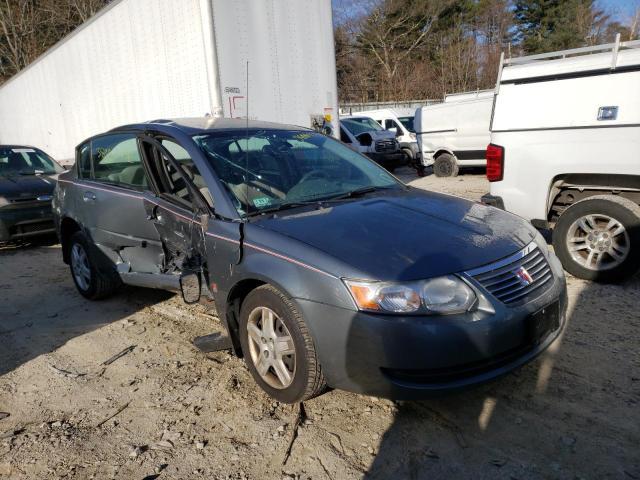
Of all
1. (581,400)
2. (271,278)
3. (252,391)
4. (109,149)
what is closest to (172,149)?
(109,149)

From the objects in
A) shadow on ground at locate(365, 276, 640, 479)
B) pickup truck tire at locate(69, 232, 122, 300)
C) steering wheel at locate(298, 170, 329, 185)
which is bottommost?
shadow on ground at locate(365, 276, 640, 479)

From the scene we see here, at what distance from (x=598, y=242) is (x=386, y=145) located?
1058 cm

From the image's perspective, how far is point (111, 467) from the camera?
2520 millimetres

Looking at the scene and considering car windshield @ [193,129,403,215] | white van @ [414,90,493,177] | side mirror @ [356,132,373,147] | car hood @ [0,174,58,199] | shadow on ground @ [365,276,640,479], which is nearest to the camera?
shadow on ground @ [365,276,640,479]

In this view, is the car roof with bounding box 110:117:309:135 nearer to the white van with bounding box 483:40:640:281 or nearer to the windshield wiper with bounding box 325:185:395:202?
the windshield wiper with bounding box 325:185:395:202

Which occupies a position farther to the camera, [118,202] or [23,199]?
[23,199]

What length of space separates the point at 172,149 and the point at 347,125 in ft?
40.1

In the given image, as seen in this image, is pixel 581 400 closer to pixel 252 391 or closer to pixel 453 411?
pixel 453 411

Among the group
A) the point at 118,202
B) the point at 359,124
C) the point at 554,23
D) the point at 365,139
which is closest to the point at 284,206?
the point at 118,202

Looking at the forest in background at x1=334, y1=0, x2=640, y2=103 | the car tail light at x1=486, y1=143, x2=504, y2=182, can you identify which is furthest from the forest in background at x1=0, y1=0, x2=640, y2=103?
the car tail light at x1=486, y1=143, x2=504, y2=182

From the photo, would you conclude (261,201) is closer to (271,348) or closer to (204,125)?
(271,348)

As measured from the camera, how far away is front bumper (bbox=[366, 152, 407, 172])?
14.5 m

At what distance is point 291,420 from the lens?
9.25 ft

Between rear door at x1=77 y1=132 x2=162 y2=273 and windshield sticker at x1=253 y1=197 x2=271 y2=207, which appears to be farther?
rear door at x1=77 y1=132 x2=162 y2=273
